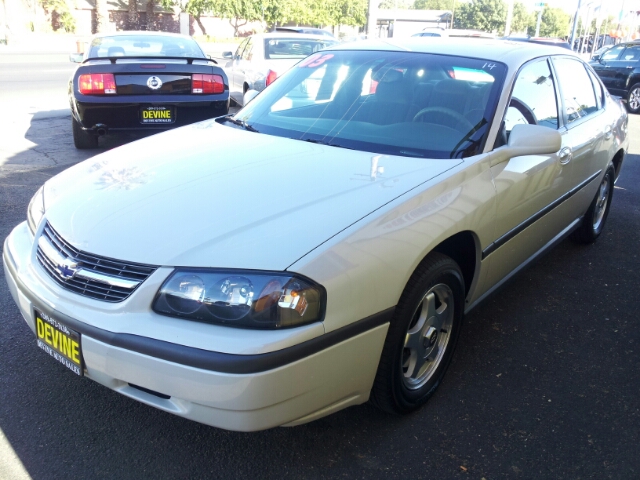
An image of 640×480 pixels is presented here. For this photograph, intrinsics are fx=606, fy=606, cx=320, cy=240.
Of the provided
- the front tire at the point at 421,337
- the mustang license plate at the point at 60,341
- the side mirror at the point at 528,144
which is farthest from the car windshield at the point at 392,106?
the mustang license plate at the point at 60,341

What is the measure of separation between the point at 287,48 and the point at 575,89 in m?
6.57

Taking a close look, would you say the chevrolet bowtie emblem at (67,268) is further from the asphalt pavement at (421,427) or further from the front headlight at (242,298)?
the asphalt pavement at (421,427)

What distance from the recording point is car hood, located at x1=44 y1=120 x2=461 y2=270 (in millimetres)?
2121

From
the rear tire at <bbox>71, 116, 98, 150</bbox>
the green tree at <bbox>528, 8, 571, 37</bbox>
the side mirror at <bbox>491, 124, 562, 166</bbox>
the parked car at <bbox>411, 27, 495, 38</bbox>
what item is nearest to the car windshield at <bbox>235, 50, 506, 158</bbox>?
the side mirror at <bbox>491, 124, 562, 166</bbox>

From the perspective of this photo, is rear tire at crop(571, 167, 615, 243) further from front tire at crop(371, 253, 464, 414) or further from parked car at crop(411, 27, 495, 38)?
parked car at crop(411, 27, 495, 38)

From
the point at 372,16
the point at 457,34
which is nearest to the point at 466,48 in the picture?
the point at 372,16

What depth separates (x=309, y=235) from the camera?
2.14 m

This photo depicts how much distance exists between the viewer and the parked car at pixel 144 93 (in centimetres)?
663

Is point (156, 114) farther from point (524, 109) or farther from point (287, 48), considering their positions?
point (524, 109)

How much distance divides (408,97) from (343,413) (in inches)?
67.3

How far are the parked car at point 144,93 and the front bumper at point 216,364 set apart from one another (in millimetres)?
4867

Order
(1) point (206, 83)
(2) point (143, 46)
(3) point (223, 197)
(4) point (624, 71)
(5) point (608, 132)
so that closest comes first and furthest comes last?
(3) point (223, 197) → (5) point (608, 132) → (1) point (206, 83) → (2) point (143, 46) → (4) point (624, 71)

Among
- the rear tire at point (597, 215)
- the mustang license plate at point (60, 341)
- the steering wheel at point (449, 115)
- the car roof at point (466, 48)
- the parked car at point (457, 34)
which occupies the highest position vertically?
the parked car at point (457, 34)

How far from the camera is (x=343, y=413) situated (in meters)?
2.70
